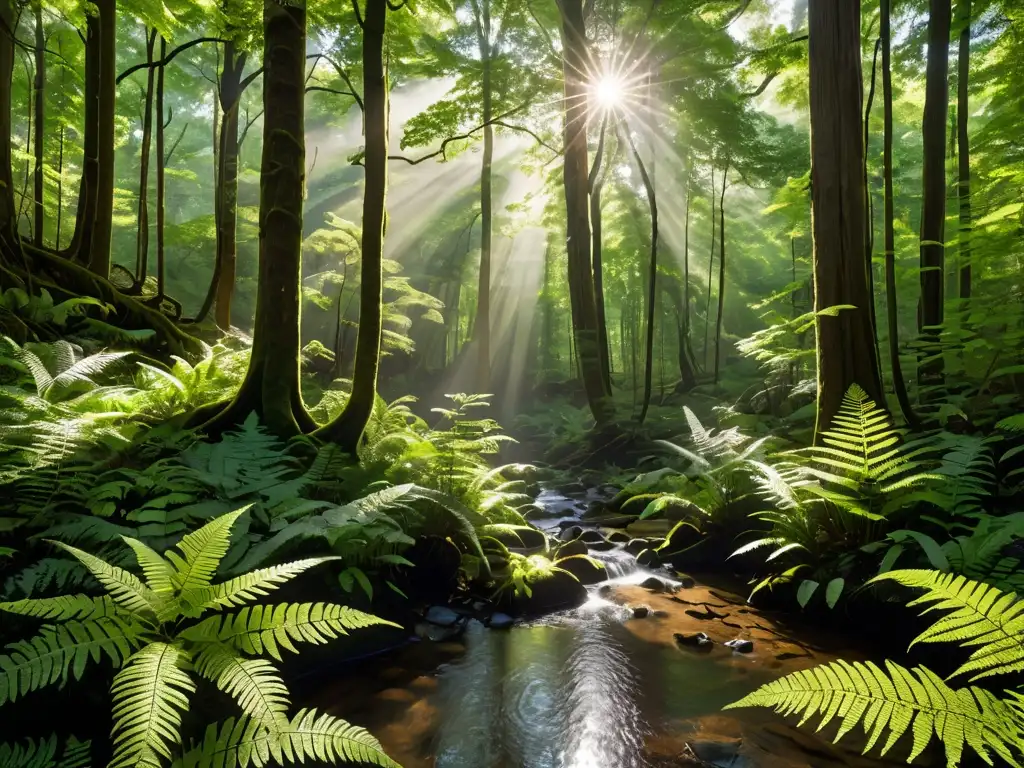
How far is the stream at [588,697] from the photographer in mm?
2709

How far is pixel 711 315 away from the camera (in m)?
30.1

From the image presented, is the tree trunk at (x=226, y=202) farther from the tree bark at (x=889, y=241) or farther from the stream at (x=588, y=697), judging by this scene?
the tree bark at (x=889, y=241)

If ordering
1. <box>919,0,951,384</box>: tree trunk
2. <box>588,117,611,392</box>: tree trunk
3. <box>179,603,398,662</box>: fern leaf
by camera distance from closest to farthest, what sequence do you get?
1. <box>179,603,398,662</box>: fern leaf
2. <box>919,0,951,384</box>: tree trunk
3. <box>588,117,611,392</box>: tree trunk

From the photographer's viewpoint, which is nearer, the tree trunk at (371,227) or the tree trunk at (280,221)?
the tree trunk at (280,221)

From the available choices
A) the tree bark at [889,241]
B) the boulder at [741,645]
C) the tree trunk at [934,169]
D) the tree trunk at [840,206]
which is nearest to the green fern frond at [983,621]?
the boulder at [741,645]

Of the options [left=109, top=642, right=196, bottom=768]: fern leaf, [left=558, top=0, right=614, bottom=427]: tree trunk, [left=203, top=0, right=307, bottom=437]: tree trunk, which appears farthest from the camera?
[left=558, top=0, right=614, bottom=427]: tree trunk

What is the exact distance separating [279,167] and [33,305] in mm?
3201

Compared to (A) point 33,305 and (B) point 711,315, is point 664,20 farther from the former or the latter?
(B) point 711,315

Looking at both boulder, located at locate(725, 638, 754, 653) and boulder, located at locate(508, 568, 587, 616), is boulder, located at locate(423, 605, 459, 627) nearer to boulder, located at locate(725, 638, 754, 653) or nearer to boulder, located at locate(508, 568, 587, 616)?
boulder, located at locate(508, 568, 587, 616)

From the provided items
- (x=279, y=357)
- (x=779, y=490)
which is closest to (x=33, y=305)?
(x=279, y=357)

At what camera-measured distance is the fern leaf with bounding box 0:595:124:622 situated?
6.42 ft

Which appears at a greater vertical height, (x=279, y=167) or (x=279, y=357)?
(x=279, y=167)

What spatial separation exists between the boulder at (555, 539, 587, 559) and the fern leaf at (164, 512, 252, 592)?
379cm

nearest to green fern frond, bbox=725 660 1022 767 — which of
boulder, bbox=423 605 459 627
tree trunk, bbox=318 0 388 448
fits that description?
boulder, bbox=423 605 459 627
